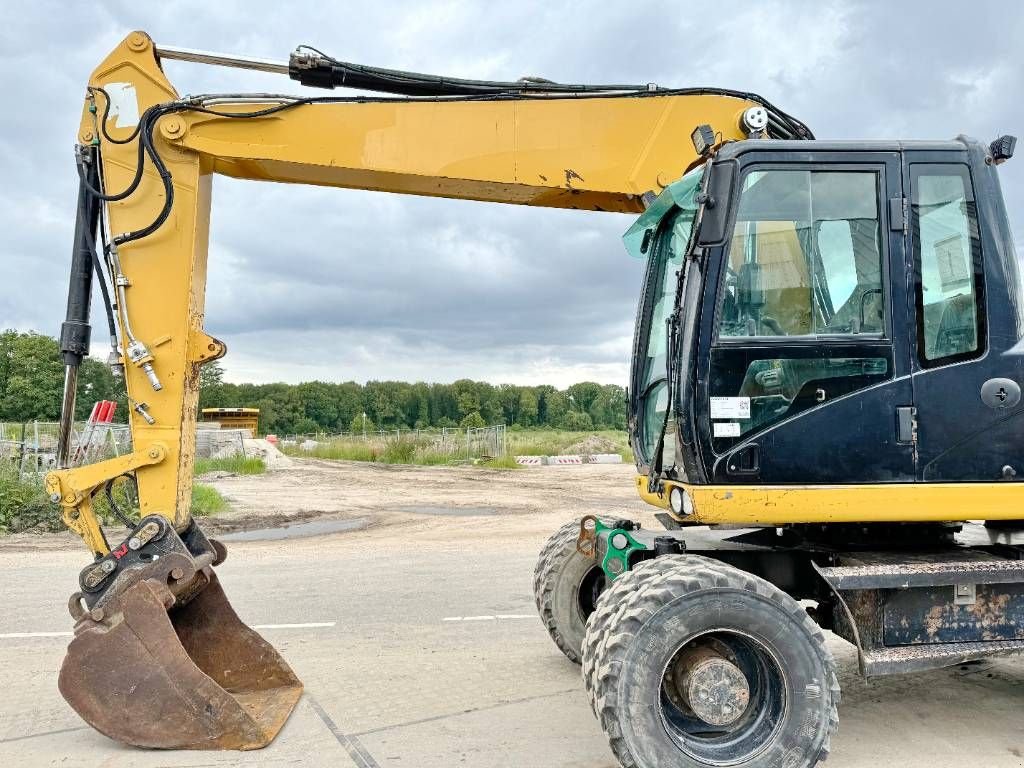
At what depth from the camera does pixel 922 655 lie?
13.4ft

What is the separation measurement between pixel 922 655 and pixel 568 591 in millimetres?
2172

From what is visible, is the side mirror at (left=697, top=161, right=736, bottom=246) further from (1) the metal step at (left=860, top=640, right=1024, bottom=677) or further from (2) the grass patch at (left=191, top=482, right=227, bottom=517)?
(2) the grass patch at (left=191, top=482, right=227, bottom=517)

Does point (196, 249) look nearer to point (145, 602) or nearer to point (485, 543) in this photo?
point (145, 602)

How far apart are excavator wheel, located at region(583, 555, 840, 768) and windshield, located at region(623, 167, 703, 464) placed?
42.7 inches

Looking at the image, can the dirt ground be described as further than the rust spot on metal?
Yes

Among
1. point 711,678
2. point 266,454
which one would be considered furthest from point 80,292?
point 266,454

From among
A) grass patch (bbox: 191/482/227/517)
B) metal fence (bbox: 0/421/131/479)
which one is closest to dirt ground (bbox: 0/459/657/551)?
grass patch (bbox: 191/482/227/517)

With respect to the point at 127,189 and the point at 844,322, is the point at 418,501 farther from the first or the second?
the point at 844,322

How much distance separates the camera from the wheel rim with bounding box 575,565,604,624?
18.3ft

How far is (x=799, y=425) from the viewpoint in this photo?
13.5 feet

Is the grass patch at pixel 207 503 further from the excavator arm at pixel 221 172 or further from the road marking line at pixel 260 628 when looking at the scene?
the excavator arm at pixel 221 172

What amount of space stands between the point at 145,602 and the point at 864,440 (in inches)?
141

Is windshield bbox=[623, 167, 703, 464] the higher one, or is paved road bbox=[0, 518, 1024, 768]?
windshield bbox=[623, 167, 703, 464]

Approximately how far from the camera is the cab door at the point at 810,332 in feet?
13.4
